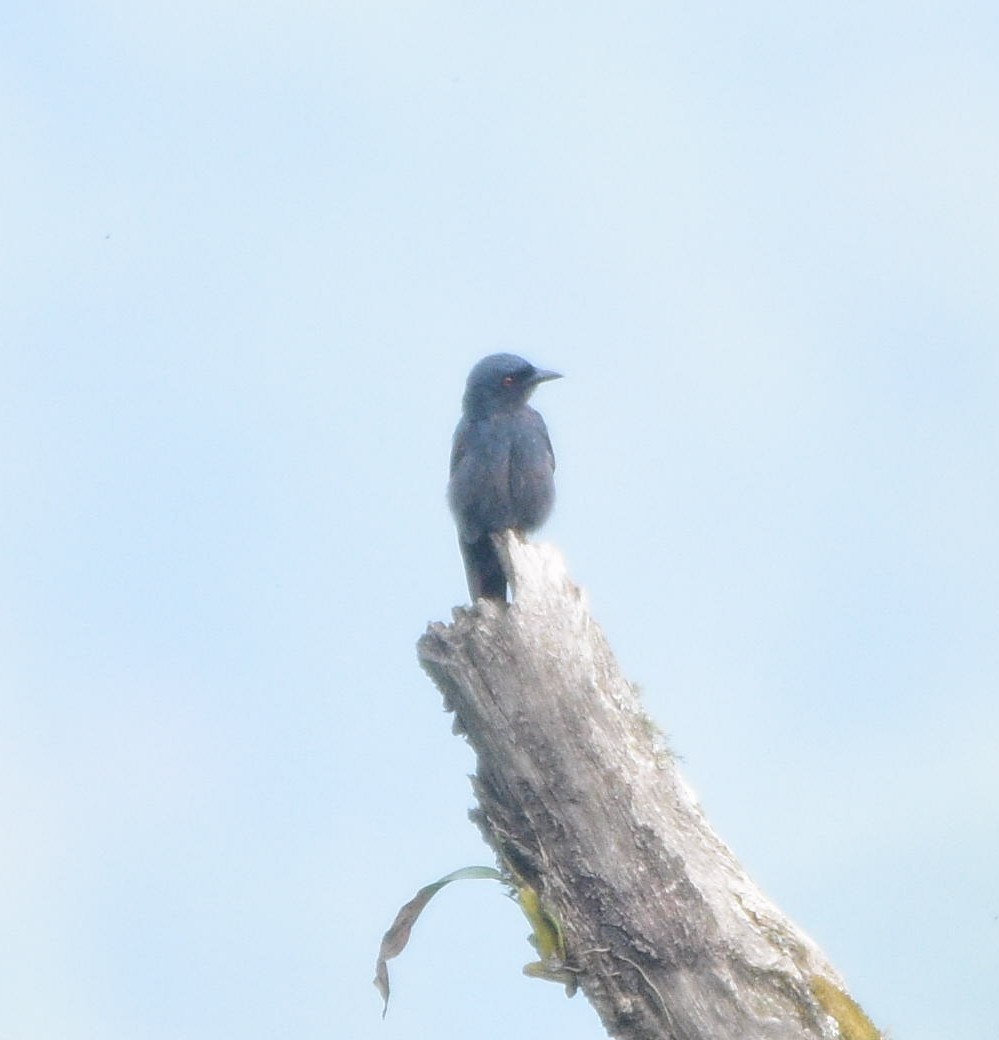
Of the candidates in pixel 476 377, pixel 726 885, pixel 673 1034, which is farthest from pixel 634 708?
pixel 476 377

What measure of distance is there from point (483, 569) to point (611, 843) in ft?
12.3

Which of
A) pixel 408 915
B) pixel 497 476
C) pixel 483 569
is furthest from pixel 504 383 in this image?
pixel 408 915

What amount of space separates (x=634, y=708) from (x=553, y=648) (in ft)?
1.46

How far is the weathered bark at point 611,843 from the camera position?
5.47m

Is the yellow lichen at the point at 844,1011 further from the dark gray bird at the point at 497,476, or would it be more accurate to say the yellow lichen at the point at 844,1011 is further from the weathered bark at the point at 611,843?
the dark gray bird at the point at 497,476

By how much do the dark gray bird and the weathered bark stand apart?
2788mm

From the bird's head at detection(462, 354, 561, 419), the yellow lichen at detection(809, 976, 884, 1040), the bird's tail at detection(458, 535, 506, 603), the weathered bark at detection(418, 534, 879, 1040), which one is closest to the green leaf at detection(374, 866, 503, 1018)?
the weathered bark at detection(418, 534, 879, 1040)

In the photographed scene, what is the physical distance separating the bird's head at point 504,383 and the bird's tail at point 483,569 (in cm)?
94

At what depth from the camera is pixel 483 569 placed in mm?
9312

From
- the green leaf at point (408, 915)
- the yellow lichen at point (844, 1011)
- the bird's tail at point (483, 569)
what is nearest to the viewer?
the yellow lichen at point (844, 1011)

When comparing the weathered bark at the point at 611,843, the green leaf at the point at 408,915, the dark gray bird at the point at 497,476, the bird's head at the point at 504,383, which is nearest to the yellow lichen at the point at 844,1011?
the weathered bark at the point at 611,843

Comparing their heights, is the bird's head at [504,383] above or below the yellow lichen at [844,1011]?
above

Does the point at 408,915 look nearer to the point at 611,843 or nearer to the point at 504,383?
the point at 611,843

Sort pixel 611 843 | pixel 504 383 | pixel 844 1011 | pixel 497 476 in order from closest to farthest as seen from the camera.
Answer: pixel 844 1011 < pixel 611 843 < pixel 497 476 < pixel 504 383
